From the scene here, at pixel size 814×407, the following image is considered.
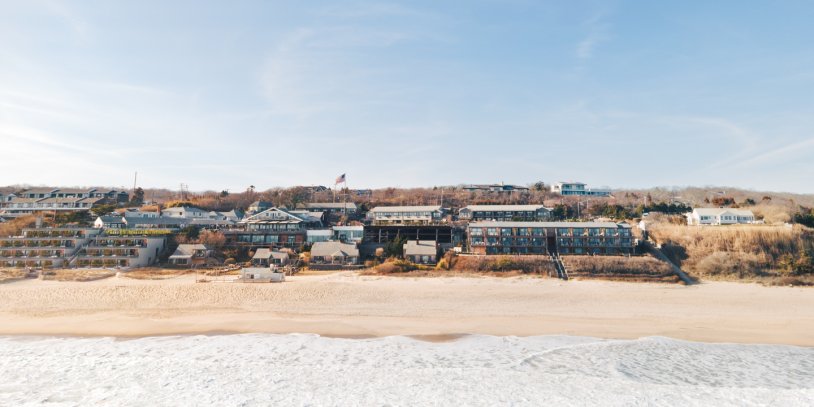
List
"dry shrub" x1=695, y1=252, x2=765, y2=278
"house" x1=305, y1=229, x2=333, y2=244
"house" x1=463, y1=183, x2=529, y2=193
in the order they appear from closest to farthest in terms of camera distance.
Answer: "dry shrub" x1=695, y1=252, x2=765, y2=278 → "house" x1=305, y1=229, x2=333, y2=244 → "house" x1=463, y1=183, x2=529, y2=193

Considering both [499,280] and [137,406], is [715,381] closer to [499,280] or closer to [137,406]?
[499,280]

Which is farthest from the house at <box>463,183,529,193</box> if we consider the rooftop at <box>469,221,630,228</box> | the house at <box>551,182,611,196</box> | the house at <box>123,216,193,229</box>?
the house at <box>123,216,193,229</box>

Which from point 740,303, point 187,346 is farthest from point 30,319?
point 740,303

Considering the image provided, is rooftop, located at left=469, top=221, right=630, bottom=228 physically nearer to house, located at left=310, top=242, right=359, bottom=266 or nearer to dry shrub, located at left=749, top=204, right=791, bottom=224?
house, located at left=310, top=242, right=359, bottom=266

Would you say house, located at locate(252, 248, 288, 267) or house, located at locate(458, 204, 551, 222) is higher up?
house, located at locate(458, 204, 551, 222)

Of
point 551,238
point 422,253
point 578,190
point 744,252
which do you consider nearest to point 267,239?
point 422,253

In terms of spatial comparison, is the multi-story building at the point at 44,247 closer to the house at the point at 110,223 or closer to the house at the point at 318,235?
the house at the point at 110,223

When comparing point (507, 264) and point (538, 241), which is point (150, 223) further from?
point (538, 241)
